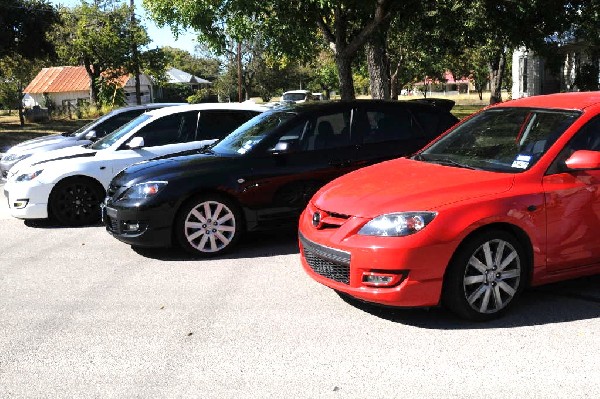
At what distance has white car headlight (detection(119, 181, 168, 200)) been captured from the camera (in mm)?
6414

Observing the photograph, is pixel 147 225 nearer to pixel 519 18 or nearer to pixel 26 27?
pixel 519 18

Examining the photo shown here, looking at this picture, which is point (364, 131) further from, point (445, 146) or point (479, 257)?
point (479, 257)

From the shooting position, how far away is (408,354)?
409 cm

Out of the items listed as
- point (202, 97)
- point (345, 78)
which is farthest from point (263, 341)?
point (202, 97)

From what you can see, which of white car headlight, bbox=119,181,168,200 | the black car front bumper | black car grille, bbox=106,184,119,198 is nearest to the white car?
black car grille, bbox=106,184,119,198

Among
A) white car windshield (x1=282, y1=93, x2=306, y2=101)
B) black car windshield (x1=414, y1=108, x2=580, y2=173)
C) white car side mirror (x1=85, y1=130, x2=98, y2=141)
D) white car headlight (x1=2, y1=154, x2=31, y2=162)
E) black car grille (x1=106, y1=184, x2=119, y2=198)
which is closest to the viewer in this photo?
black car windshield (x1=414, y1=108, x2=580, y2=173)

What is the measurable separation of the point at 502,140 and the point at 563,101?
0.61 m

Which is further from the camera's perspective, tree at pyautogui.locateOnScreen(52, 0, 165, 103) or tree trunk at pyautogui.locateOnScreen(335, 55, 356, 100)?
tree at pyautogui.locateOnScreen(52, 0, 165, 103)

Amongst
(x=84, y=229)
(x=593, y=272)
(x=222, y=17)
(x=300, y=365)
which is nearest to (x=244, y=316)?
(x=300, y=365)

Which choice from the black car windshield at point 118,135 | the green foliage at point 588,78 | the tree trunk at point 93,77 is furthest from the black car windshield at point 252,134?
the tree trunk at point 93,77

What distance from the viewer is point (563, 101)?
526 cm

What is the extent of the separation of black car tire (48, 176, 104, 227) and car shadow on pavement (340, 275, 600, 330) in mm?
4664

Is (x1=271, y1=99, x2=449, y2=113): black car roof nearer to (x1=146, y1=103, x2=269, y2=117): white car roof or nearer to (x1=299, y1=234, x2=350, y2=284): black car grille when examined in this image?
(x1=146, y1=103, x2=269, y2=117): white car roof

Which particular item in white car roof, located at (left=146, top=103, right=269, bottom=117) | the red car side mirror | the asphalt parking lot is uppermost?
white car roof, located at (left=146, top=103, right=269, bottom=117)
